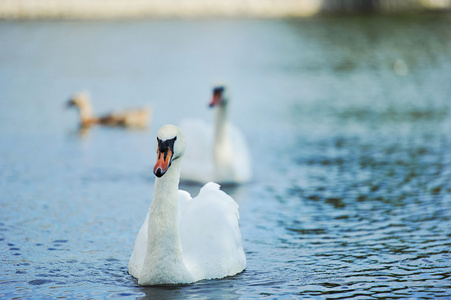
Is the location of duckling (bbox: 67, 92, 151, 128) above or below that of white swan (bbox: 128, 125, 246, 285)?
above

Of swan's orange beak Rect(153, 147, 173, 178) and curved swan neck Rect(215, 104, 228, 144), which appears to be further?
curved swan neck Rect(215, 104, 228, 144)

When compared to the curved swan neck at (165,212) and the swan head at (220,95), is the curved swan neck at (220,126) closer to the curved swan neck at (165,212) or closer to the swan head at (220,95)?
the swan head at (220,95)

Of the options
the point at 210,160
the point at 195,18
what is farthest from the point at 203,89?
the point at 195,18

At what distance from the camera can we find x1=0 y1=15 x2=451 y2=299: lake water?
851 cm

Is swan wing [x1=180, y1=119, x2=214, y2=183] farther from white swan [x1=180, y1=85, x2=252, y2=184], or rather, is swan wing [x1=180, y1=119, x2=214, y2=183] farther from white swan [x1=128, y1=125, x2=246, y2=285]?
white swan [x1=128, y1=125, x2=246, y2=285]

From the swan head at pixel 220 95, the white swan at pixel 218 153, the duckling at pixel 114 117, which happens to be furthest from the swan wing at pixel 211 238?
the duckling at pixel 114 117

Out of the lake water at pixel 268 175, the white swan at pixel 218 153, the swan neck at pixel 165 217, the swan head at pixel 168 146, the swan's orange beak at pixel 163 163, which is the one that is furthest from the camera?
the white swan at pixel 218 153

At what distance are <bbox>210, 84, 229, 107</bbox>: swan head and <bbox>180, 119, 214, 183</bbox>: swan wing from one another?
688mm

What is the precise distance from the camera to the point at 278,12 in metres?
73.6

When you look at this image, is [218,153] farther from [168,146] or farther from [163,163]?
[163,163]

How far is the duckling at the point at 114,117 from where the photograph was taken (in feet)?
66.0

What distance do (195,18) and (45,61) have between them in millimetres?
32117

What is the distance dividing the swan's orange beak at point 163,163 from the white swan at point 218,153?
6.06 m

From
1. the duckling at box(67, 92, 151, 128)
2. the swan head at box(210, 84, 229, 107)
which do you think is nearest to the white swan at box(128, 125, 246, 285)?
the swan head at box(210, 84, 229, 107)
